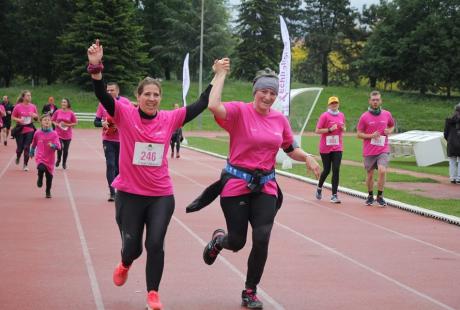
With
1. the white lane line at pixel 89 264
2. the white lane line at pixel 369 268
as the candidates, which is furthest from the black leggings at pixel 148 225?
the white lane line at pixel 369 268

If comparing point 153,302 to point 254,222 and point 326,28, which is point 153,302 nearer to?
point 254,222

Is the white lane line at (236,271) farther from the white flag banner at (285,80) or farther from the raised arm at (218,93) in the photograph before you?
the white flag banner at (285,80)

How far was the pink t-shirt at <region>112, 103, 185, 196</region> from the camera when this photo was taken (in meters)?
5.77

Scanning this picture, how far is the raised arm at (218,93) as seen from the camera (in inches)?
231

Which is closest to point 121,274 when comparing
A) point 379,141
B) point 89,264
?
point 89,264

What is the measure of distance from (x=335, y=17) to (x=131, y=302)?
9149cm

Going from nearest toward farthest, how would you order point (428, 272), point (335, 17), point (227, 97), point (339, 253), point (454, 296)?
1. point (454, 296)
2. point (428, 272)
3. point (339, 253)
4. point (227, 97)
5. point (335, 17)

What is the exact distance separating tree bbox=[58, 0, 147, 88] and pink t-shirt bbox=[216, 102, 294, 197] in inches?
2307

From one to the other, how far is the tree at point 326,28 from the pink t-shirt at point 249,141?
87132mm

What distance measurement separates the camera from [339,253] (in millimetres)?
8727

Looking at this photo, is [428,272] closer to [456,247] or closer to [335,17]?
[456,247]

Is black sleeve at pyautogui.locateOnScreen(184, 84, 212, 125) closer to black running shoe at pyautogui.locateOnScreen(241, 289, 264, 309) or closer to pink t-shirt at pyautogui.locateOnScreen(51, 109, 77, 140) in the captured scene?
black running shoe at pyautogui.locateOnScreen(241, 289, 264, 309)

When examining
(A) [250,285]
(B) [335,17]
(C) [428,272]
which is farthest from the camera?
(B) [335,17]

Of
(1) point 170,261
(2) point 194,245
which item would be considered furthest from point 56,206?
(1) point 170,261
